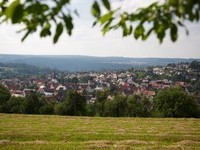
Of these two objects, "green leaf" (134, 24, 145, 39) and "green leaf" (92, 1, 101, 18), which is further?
"green leaf" (134, 24, 145, 39)

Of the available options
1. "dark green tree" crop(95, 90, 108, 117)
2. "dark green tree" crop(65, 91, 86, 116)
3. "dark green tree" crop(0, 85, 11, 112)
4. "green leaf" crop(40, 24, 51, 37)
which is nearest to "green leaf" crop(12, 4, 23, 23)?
"green leaf" crop(40, 24, 51, 37)

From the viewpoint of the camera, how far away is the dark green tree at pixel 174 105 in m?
66.6

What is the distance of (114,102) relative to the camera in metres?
71.2

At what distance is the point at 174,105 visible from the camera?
67375mm

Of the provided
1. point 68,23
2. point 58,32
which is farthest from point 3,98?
point 68,23

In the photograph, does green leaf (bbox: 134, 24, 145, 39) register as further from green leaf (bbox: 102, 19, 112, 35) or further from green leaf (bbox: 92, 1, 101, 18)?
green leaf (bbox: 92, 1, 101, 18)

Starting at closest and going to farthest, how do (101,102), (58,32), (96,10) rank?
1. (96,10)
2. (58,32)
3. (101,102)

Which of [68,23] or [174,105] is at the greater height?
[68,23]

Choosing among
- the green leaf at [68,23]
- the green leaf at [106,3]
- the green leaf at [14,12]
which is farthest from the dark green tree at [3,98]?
the green leaf at [106,3]

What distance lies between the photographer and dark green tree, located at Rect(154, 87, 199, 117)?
66.6 m

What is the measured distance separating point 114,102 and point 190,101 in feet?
49.4

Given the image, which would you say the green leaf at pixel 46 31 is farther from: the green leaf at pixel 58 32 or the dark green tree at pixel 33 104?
the dark green tree at pixel 33 104

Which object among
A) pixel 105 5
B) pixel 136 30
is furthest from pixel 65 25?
pixel 136 30

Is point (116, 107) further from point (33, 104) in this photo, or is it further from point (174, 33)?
point (174, 33)
